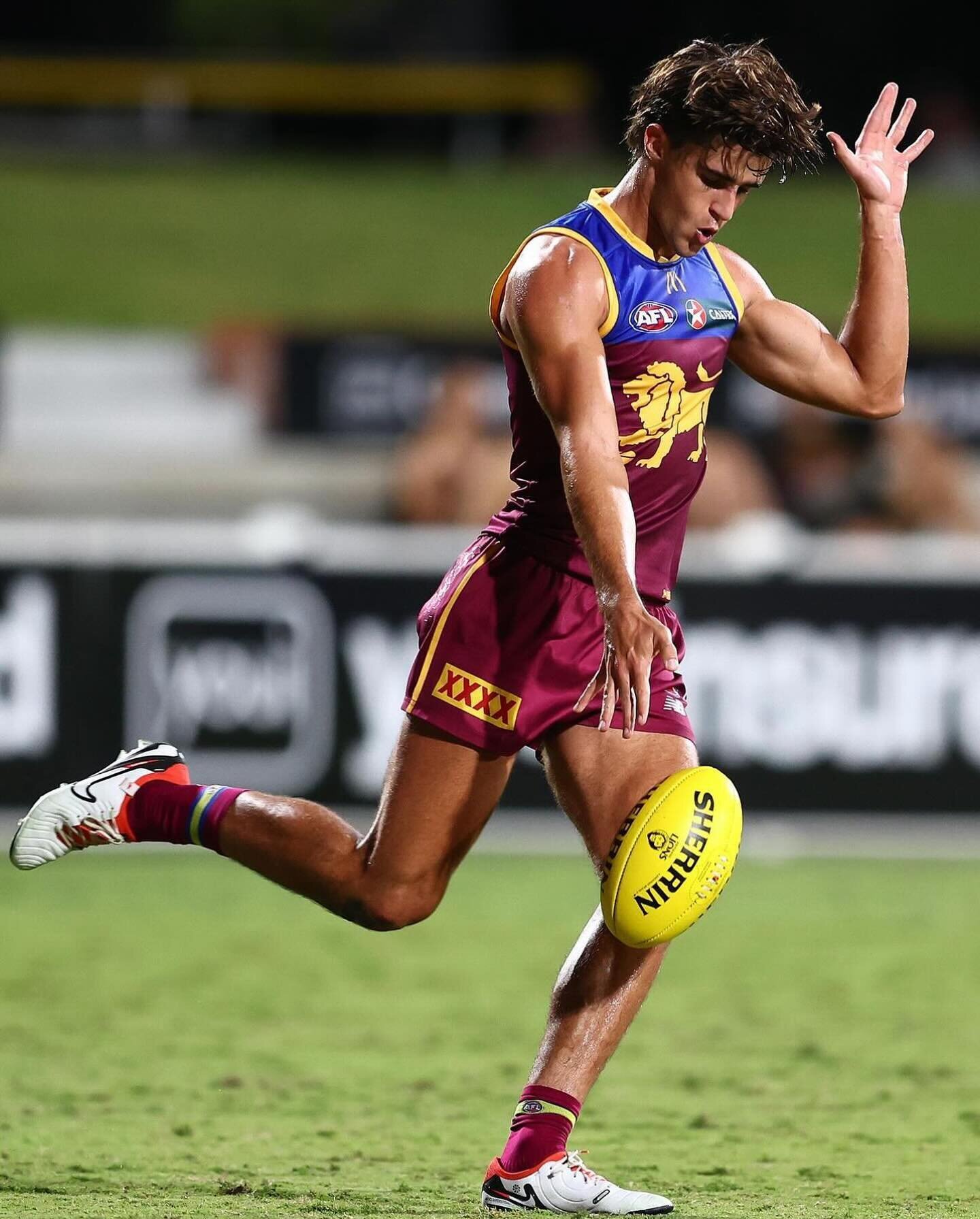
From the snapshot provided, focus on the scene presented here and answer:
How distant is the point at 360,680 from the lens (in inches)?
372

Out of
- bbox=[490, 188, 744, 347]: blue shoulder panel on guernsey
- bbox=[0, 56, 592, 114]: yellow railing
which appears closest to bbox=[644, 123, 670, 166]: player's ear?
bbox=[490, 188, 744, 347]: blue shoulder panel on guernsey

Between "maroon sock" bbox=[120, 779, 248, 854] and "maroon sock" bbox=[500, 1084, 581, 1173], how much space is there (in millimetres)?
938

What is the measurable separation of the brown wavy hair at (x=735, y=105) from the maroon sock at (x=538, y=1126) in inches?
79.7

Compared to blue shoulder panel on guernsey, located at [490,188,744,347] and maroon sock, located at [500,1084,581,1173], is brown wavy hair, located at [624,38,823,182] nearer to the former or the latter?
blue shoulder panel on guernsey, located at [490,188,744,347]

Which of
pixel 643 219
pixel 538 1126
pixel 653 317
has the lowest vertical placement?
pixel 538 1126

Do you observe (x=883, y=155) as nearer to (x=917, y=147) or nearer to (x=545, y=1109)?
(x=917, y=147)

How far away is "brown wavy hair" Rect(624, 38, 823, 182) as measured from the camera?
13.1 feet

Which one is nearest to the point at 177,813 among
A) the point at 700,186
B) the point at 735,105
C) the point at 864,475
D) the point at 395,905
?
the point at 395,905

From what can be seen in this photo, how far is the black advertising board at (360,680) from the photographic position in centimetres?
932

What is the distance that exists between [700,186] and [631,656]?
3.30ft

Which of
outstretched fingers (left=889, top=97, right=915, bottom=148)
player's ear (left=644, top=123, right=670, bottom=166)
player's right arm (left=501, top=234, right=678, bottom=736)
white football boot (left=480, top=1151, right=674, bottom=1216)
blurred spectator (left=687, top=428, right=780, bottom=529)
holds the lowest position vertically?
white football boot (left=480, top=1151, right=674, bottom=1216)

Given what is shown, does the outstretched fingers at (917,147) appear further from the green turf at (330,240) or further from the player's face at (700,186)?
the green turf at (330,240)

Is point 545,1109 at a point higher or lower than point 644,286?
lower

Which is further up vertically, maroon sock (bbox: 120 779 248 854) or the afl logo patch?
the afl logo patch
